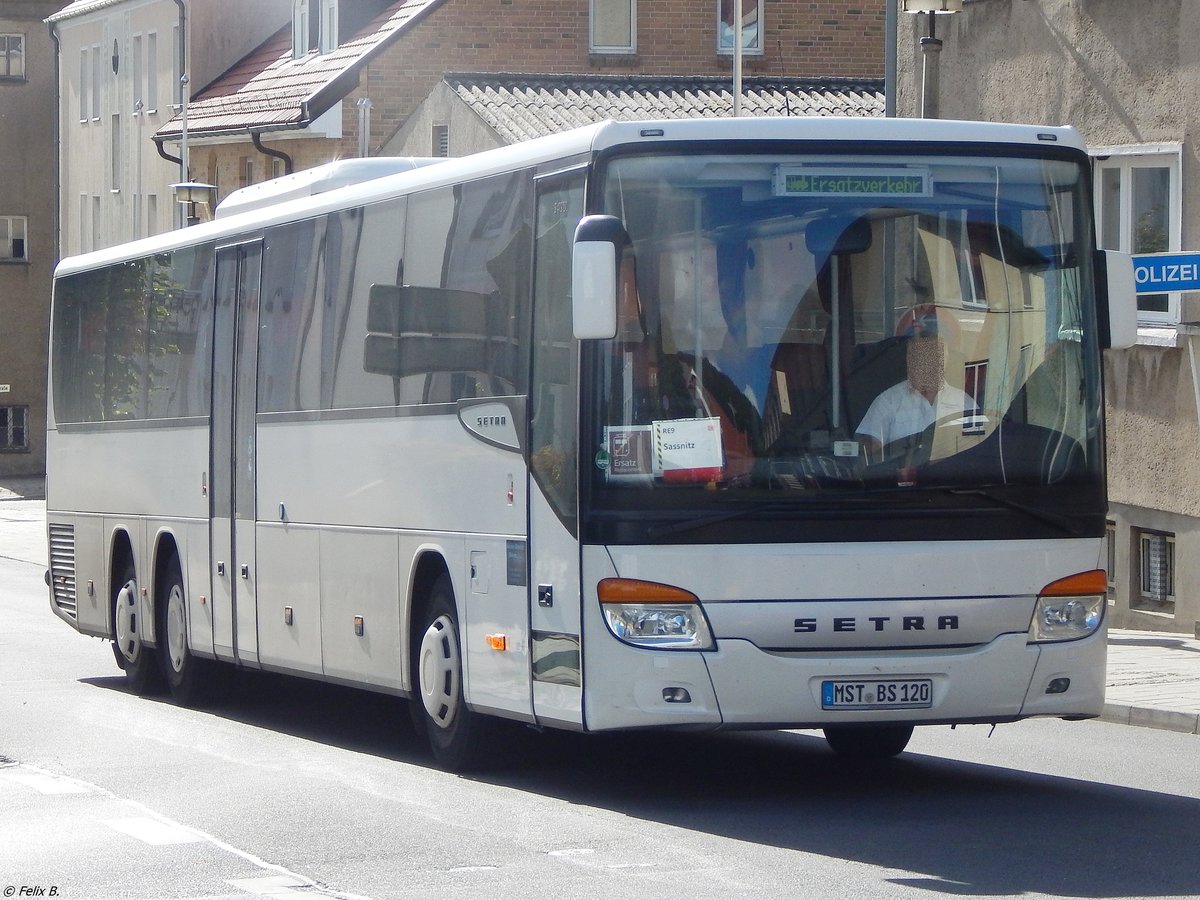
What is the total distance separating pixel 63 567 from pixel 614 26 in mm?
24351

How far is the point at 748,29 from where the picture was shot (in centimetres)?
4112

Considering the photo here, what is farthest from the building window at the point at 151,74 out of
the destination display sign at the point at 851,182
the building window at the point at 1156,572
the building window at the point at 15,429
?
the destination display sign at the point at 851,182

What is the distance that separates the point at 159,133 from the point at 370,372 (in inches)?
1484

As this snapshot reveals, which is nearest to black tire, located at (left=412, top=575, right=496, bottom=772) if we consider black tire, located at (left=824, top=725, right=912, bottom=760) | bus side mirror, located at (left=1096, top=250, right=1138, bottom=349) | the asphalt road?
the asphalt road

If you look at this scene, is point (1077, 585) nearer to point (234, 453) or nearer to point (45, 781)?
point (45, 781)

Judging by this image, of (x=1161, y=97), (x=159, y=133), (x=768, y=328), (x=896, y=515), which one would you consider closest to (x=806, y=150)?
(x=768, y=328)

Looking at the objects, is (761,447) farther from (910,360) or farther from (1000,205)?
(1000,205)

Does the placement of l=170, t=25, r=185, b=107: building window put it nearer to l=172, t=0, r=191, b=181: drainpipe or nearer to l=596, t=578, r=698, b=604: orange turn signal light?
l=172, t=0, r=191, b=181: drainpipe

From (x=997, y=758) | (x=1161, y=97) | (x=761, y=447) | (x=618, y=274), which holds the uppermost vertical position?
(x=1161, y=97)

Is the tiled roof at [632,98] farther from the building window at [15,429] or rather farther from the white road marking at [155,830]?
the building window at [15,429]

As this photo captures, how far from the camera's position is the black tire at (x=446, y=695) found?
37.1ft

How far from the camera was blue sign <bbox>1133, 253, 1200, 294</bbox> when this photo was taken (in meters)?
16.1

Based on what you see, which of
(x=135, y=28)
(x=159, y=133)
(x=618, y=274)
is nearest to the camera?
(x=618, y=274)

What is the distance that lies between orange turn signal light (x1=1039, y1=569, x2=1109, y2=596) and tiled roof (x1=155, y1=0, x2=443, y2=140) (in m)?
31.4
